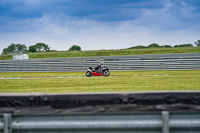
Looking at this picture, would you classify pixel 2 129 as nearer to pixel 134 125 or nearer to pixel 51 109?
pixel 51 109

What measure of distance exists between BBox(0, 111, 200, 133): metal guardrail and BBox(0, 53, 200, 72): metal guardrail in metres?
23.1

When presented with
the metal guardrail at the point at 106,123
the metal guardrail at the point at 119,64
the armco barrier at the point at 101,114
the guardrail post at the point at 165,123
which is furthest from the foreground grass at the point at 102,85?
the metal guardrail at the point at 119,64

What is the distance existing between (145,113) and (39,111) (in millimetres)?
1298

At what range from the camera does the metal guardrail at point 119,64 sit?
25828 millimetres

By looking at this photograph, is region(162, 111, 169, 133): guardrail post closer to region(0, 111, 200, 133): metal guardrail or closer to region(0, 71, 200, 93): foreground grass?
region(0, 111, 200, 133): metal guardrail

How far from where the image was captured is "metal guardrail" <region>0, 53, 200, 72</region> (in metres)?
25.8

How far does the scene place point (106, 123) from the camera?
3412 mm

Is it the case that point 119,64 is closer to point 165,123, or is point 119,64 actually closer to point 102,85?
point 102,85

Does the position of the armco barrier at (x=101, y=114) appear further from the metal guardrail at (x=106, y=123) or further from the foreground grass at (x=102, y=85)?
the foreground grass at (x=102, y=85)

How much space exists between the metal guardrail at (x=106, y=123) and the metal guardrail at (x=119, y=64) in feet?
75.7

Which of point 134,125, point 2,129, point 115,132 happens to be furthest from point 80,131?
point 2,129

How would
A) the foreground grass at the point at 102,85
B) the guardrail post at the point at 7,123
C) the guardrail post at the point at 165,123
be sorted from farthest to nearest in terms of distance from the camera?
the foreground grass at the point at 102,85 → the guardrail post at the point at 7,123 → the guardrail post at the point at 165,123

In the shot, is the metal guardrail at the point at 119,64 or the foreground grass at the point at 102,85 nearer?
the foreground grass at the point at 102,85

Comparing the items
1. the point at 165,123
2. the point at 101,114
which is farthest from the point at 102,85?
the point at 165,123
